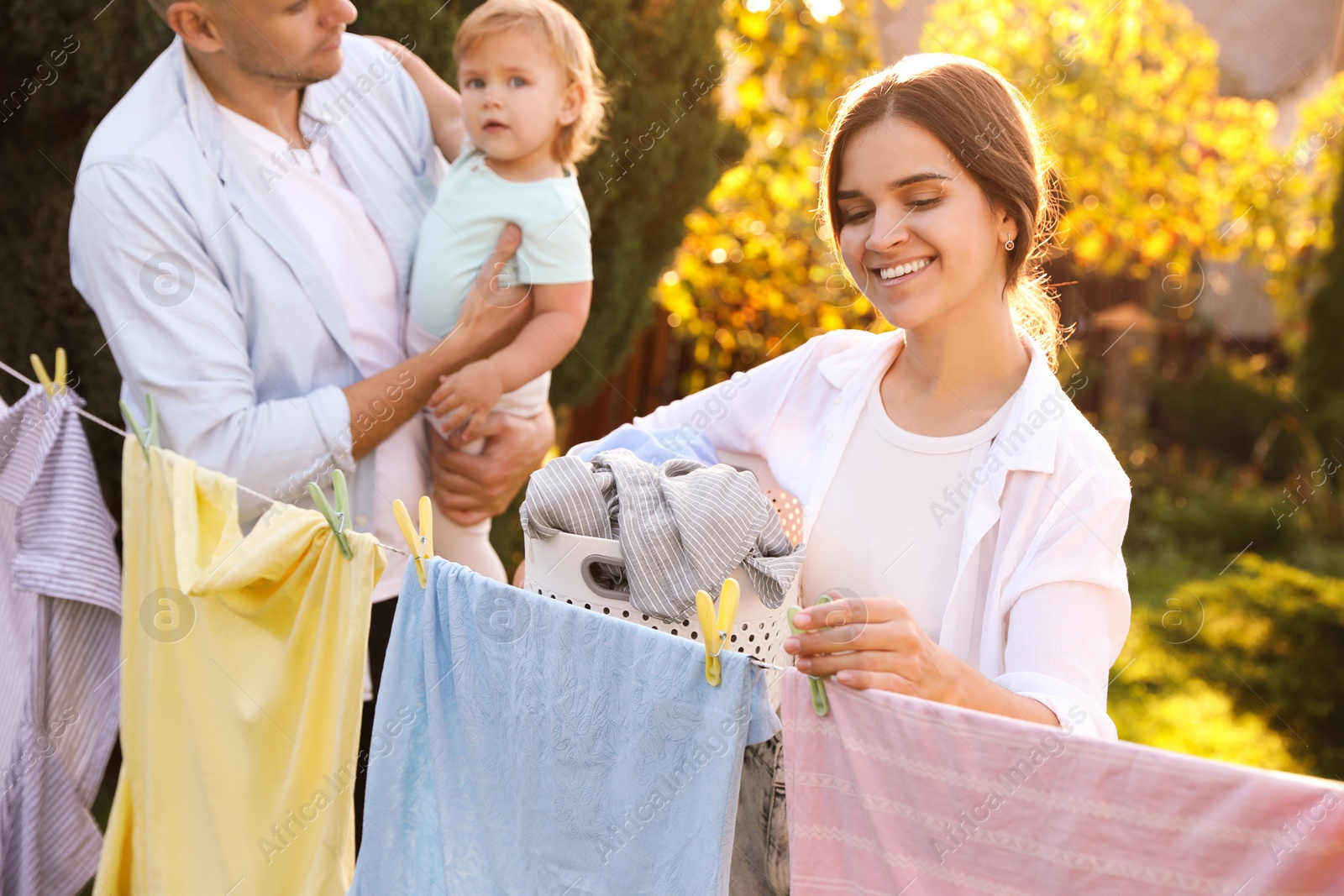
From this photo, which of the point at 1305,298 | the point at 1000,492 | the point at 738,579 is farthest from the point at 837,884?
the point at 1305,298

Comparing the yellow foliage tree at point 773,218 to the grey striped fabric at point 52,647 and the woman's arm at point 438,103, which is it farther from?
the grey striped fabric at point 52,647

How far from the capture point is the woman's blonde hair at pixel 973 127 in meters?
1.59

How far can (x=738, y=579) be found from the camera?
4.70 ft

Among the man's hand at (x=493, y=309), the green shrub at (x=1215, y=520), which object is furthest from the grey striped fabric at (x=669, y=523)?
the green shrub at (x=1215, y=520)

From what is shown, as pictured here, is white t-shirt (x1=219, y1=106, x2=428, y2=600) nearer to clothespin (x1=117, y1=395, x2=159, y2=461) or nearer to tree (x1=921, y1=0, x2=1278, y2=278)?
clothespin (x1=117, y1=395, x2=159, y2=461)

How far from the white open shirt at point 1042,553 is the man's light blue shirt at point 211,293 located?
975mm

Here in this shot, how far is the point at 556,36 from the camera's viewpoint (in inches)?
92.0

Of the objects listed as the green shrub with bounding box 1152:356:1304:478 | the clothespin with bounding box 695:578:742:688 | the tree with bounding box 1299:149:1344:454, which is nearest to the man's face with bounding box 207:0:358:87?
the clothespin with bounding box 695:578:742:688

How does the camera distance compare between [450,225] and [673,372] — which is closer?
[450,225]

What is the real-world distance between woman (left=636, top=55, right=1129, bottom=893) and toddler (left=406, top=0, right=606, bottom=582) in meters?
0.76

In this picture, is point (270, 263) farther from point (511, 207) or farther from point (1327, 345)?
point (1327, 345)

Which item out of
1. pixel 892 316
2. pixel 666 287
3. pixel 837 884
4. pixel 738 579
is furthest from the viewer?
pixel 666 287

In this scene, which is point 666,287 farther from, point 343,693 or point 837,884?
point 837,884

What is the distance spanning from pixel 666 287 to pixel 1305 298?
6.16 metres
